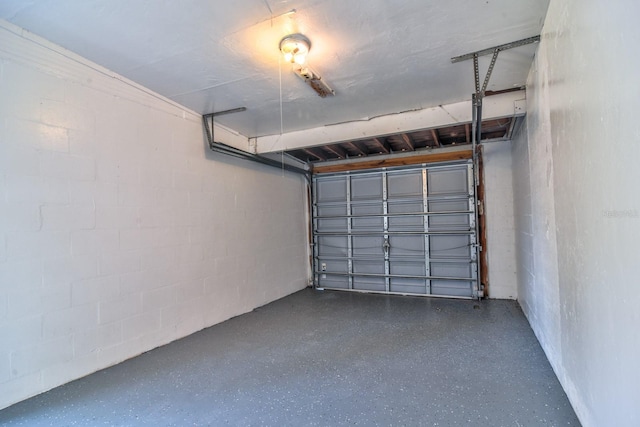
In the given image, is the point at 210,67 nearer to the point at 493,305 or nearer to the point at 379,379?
the point at 379,379

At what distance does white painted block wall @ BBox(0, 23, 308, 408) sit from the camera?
7.28 ft

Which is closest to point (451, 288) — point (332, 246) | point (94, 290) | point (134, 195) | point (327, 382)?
point (332, 246)

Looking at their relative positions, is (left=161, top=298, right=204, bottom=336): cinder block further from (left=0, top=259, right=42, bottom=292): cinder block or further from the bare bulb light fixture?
the bare bulb light fixture

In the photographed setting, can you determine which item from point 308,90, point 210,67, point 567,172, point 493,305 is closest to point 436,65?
point 308,90

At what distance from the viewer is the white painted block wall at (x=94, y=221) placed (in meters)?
2.22

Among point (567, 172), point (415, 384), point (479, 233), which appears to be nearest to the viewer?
point (567, 172)

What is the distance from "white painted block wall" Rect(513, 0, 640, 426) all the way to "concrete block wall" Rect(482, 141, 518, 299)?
8.36 ft

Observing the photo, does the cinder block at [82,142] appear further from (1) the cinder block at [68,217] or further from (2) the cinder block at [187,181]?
(2) the cinder block at [187,181]

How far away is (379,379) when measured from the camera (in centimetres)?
246

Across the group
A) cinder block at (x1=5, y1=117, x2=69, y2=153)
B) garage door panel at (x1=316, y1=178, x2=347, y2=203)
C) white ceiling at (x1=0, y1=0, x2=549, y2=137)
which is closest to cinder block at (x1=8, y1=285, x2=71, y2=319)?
cinder block at (x1=5, y1=117, x2=69, y2=153)

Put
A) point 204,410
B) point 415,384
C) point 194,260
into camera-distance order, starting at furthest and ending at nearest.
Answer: point 194,260 → point 415,384 → point 204,410

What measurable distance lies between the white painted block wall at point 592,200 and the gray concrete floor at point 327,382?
423 millimetres

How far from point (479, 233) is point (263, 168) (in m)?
3.78

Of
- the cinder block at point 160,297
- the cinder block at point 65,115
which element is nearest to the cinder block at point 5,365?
the cinder block at point 160,297
